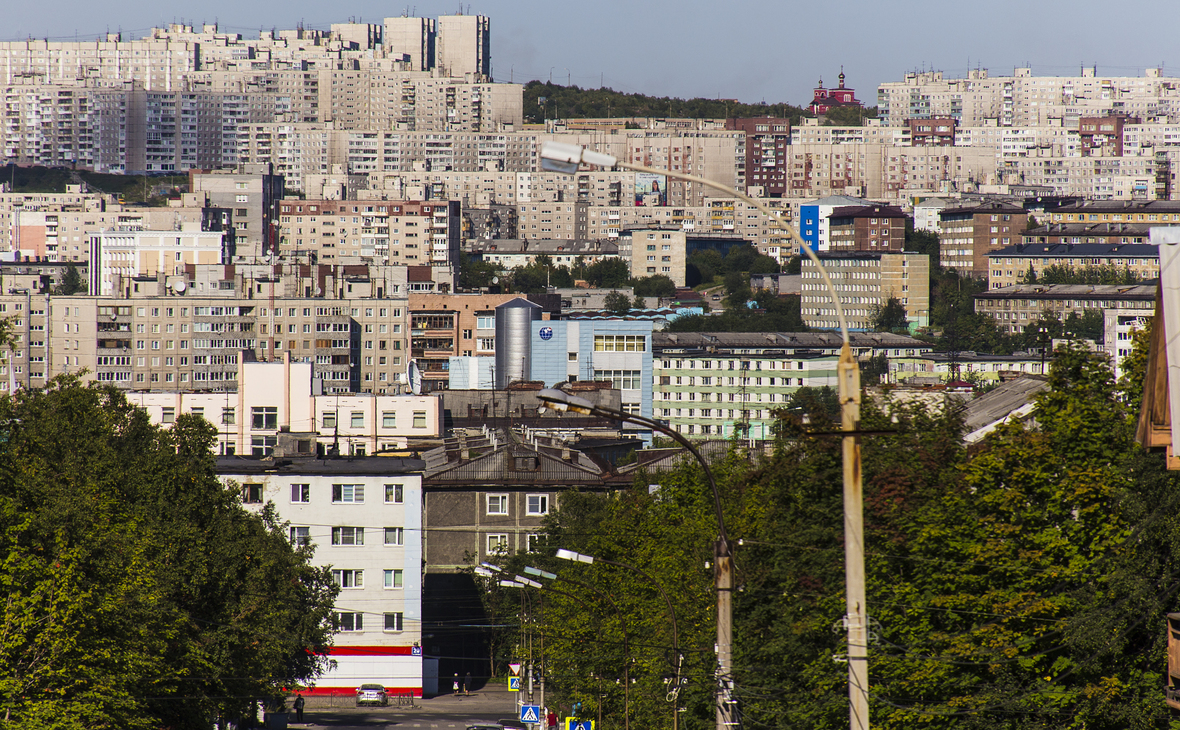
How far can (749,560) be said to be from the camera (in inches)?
1252

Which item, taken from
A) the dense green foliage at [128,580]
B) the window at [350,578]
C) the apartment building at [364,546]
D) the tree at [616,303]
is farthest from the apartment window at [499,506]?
the tree at [616,303]

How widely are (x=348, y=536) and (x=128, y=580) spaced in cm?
3620

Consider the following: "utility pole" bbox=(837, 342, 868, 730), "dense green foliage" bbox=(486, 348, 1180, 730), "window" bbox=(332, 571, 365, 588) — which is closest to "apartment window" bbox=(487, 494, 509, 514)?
"window" bbox=(332, 571, 365, 588)

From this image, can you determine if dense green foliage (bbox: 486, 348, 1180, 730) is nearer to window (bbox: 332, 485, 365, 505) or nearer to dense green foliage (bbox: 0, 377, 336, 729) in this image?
dense green foliage (bbox: 0, 377, 336, 729)

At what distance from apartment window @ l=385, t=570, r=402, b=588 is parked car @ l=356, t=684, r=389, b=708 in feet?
13.4

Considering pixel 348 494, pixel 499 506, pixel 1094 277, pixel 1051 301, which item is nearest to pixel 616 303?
pixel 1051 301

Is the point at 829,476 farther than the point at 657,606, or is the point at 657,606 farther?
the point at 657,606

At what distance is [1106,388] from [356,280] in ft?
444

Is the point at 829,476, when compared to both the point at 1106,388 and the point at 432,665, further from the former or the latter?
the point at 432,665

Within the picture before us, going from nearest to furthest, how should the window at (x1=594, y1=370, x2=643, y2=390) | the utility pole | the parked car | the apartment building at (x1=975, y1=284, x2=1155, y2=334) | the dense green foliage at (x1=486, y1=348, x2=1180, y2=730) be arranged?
the utility pole < the dense green foliage at (x1=486, y1=348, x2=1180, y2=730) < the parked car < the window at (x1=594, y1=370, x2=643, y2=390) < the apartment building at (x1=975, y1=284, x2=1155, y2=334)

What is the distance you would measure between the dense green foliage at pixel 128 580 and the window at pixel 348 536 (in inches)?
455

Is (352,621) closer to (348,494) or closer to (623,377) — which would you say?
(348,494)

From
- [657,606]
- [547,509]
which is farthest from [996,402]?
[657,606]

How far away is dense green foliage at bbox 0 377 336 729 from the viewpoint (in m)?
27.1
